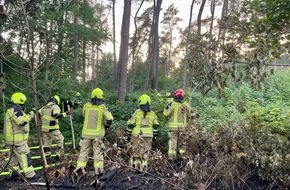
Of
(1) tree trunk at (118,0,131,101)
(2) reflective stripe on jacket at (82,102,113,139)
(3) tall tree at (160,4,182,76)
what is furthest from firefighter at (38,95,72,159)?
(3) tall tree at (160,4,182,76)

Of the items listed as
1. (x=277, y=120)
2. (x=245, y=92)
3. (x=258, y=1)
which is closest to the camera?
(x=258, y=1)

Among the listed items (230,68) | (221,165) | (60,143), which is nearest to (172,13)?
(60,143)

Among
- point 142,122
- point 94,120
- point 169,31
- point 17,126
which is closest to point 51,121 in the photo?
point 17,126

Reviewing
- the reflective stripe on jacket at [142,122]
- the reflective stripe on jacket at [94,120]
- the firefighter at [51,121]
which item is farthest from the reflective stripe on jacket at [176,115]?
the firefighter at [51,121]

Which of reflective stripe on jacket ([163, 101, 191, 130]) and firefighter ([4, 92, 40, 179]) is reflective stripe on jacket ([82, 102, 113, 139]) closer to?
firefighter ([4, 92, 40, 179])

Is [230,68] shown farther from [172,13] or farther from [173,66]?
[173,66]

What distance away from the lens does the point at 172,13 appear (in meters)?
35.9

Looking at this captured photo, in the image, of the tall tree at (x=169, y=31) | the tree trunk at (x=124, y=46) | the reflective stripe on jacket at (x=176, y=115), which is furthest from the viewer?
the tall tree at (x=169, y=31)

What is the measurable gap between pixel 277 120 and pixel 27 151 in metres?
5.75

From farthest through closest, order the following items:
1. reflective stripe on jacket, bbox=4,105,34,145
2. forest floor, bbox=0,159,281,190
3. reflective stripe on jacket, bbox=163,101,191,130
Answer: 1. reflective stripe on jacket, bbox=163,101,191,130
2. reflective stripe on jacket, bbox=4,105,34,145
3. forest floor, bbox=0,159,281,190

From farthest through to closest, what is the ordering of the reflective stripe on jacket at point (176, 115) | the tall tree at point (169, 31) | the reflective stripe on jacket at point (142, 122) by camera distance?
1. the tall tree at point (169, 31)
2. the reflective stripe on jacket at point (176, 115)
3. the reflective stripe on jacket at point (142, 122)

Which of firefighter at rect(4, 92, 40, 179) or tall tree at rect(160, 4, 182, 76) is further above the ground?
tall tree at rect(160, 4, 182, 76)

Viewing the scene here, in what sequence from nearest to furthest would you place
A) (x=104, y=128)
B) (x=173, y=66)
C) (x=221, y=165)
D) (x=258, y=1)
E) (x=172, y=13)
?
(x=258, y=1), (x=221, y=165), (x=104, y=128), (x=172, y=13), (x=173, y=66)

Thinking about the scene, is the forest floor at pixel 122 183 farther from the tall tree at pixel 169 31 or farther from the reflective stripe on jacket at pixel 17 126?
the tall tree at pixel 169 31
